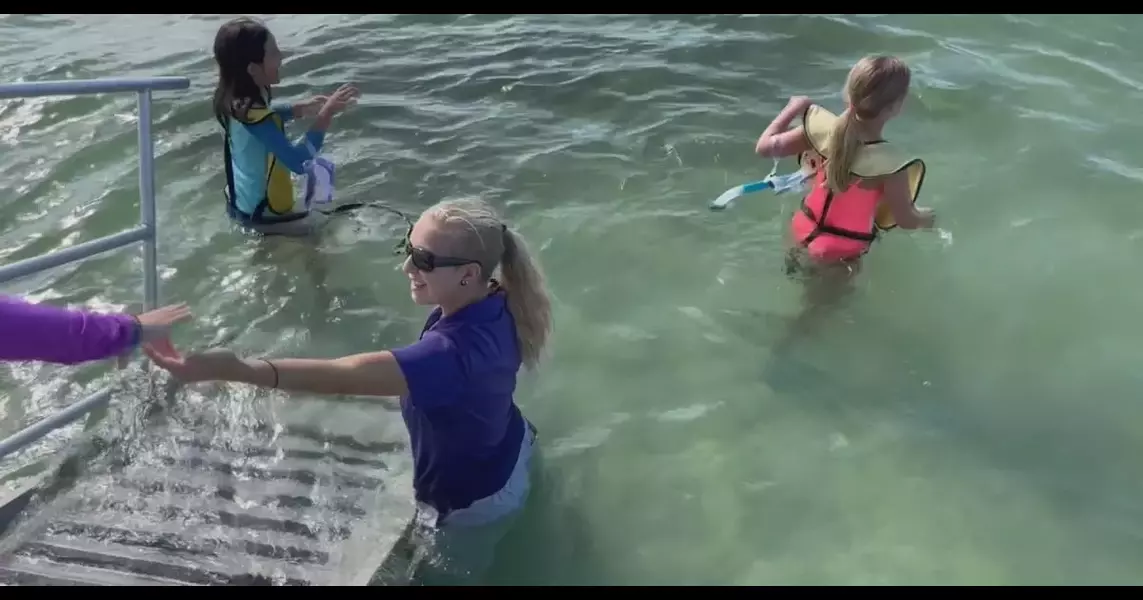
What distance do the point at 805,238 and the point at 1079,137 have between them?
3.66 meters

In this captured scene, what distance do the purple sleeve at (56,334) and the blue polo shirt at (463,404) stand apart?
79 centimetres

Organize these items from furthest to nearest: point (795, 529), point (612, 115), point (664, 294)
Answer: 1. point (612, 115)
2. point (664, 294)
3. point (795, 529)

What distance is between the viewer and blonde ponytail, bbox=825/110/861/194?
14.8 feet

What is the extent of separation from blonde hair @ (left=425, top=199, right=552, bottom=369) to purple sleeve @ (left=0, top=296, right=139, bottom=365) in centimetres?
100

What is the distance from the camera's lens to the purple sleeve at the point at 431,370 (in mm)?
2941

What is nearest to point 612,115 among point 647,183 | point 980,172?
point 647,183

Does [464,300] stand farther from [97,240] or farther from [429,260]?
[97,240]

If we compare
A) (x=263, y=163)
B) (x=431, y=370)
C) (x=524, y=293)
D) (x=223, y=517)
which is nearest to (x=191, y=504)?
(x=223, y=517)

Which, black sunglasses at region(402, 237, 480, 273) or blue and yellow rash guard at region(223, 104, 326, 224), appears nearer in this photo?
black sunglasses at region(402, 237, 480, 273)

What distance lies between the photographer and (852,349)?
5207 millimetres

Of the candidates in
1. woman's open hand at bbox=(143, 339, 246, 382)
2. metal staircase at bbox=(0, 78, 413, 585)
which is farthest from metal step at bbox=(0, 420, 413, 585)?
woman's open hand at bbox=(143, 339, 246, 382)

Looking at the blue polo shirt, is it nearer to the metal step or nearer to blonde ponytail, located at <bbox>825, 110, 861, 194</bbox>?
the metal step

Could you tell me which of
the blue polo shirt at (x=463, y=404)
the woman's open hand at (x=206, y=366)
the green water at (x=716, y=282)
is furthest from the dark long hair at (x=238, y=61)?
the woman's open hand at (x=206, y=366)
